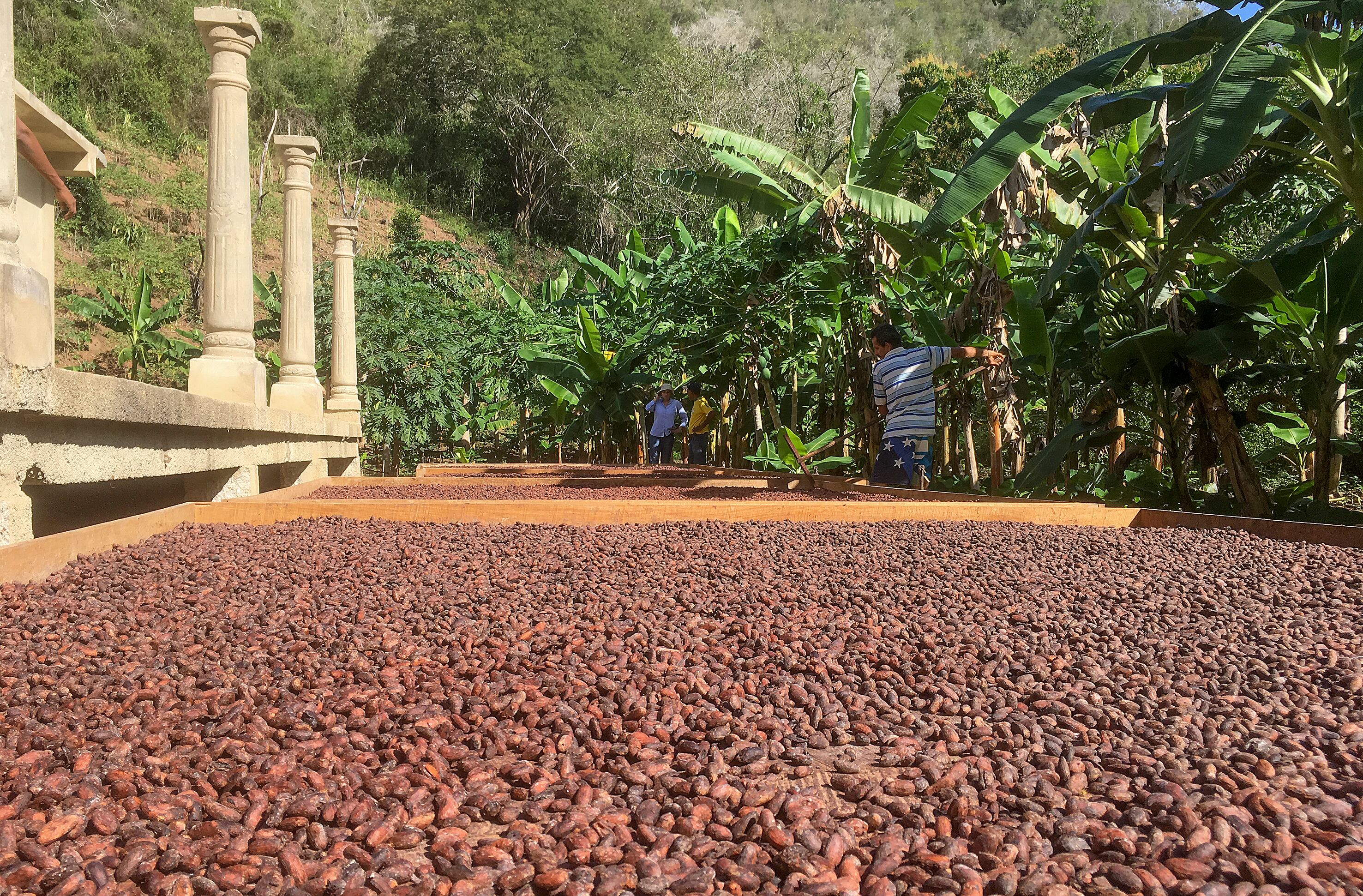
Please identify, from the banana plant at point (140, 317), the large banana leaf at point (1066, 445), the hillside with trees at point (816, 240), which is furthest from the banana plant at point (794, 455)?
the banana plant at point (140, 317)

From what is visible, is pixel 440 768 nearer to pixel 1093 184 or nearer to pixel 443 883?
pixel 443 883

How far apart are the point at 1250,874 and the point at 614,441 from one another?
11207 mm

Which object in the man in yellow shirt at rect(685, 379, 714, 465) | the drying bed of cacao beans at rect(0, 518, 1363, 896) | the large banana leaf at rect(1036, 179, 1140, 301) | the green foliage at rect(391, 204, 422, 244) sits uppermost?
the green foliage at rect(391, 204, 422, 244)

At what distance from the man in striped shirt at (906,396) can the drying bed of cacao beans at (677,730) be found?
8.42 feet

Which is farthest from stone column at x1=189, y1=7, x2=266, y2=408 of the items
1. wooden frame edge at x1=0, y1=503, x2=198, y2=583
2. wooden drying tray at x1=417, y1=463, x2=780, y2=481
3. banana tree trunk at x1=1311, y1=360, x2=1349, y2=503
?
banana tree trunk at x1=1311, y1=360, x2=1349, y2=503

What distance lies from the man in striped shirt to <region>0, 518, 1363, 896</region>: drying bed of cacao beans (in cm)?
257

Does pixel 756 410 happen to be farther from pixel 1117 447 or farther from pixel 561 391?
pixel 1117 447

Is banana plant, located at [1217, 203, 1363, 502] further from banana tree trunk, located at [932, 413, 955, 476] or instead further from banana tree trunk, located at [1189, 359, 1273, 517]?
banana tree trunk, located at [932, 413, 955, 476]

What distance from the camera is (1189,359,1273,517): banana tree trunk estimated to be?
400 cm

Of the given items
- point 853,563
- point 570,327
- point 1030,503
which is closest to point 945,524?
point 1030,503

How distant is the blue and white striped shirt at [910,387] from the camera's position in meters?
5.04

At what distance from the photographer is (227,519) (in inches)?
136

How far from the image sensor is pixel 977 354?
16.2 feet

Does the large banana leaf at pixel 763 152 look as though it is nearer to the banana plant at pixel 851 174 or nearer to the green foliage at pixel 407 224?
the banana plant at pixel 851 174
